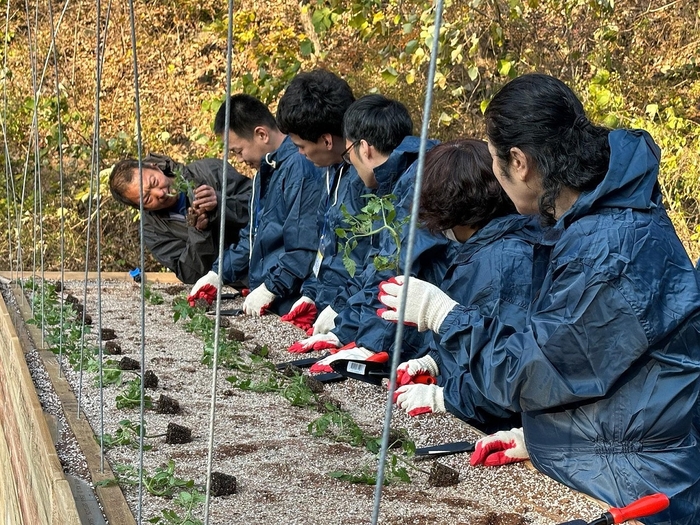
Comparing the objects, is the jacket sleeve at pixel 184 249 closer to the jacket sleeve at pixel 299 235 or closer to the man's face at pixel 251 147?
the man's face at pixel 251 147

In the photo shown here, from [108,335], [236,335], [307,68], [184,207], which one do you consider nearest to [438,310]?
[236,335]

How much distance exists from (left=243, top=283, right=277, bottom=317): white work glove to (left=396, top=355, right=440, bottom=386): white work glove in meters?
1.76

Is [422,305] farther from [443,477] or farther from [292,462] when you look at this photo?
[292,462]

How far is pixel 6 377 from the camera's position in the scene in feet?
13.9

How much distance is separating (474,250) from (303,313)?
5.96 ft

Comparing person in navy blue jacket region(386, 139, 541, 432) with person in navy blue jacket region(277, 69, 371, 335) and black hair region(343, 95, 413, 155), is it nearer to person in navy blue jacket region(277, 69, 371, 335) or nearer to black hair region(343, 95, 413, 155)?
black hair region(343, 95, 413, 155)

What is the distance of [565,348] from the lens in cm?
187

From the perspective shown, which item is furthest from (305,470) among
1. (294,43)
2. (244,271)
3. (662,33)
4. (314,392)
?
(294,43)

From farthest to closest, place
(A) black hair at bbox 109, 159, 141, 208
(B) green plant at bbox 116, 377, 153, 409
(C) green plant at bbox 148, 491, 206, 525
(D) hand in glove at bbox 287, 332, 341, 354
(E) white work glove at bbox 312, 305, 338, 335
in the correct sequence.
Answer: (A) black hair at bbox 109, 159, 141, 208, (E) white work glove at bbox 312, 305, 338, 335, (D) hand in glove at bbox 287, 332, 341, 354, (B) green plant at bbox 116, 377, 153, 409, (C) green plant at bbox 148, 491, 206, 525

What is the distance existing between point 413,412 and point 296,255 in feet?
6.48

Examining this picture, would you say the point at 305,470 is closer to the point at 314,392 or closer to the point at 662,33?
the point at 314,392

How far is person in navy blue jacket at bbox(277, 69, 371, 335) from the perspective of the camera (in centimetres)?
405

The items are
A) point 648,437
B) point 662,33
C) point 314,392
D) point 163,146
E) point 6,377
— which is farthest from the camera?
point 163,146

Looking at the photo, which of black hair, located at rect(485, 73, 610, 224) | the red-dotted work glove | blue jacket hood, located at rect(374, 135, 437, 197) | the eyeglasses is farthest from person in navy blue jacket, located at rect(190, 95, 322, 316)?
black hair, located at rect(485, 73, 610, 224)
